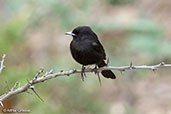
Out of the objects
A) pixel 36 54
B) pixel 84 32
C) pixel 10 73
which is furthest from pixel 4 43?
pixel 36 54

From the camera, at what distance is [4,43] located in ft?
18.6

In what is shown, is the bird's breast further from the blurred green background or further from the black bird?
the blurred green background

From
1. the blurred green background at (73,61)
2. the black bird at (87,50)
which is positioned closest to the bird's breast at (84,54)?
the black bird at (87,50)

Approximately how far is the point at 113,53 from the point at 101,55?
3316 mm

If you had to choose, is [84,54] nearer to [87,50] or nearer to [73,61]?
[87,50]

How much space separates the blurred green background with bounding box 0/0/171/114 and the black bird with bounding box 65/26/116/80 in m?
0.96

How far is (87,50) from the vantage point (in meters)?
3.87

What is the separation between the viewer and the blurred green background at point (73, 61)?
19.1 feet

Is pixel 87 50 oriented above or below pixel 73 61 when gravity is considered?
above

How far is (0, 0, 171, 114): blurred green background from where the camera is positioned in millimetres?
5816

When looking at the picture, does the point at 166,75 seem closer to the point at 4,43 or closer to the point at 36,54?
the point at 36,54

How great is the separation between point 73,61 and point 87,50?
2910 mm

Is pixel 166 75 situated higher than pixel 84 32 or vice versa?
pixel 84 32

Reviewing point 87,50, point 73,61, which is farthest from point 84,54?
point 73,61
